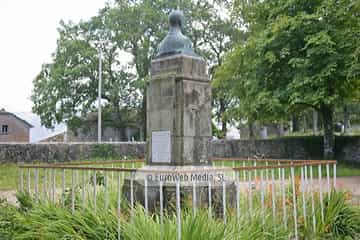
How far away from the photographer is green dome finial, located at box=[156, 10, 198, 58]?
19.4ft

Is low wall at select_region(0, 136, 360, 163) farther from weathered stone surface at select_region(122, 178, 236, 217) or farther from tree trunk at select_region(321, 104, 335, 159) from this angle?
weathered stone surface at select_region(122, 178, 236, 217)

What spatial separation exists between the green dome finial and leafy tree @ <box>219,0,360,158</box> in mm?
9109

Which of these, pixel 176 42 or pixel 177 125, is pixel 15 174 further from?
pixel 177 125

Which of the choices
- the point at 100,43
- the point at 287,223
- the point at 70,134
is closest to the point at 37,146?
the point at 100,43

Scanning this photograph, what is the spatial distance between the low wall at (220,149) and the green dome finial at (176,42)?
14855mm

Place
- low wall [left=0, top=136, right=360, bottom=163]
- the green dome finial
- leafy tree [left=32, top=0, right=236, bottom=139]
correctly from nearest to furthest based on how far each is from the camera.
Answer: the green dome finial, low wall [left=0, top=136, right=360, bottom=163], leafy tree [left=32, top=0, right=236, bottom=139]

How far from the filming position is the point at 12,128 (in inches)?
1694

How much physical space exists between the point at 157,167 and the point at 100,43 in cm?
2520

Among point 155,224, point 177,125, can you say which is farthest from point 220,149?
point 155,224

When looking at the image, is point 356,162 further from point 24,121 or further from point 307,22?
point 24,121

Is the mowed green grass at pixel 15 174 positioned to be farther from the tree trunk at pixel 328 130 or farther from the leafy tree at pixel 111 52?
the leafy tree at pixel 111 52

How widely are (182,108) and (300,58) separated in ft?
37.4

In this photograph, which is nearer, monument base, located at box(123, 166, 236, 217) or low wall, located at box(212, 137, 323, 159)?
monument base, located at box(123, 166, 236, 217)

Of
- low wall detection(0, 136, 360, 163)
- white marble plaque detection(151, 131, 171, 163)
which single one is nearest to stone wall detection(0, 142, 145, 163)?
low wall detection(0, 136, 360, 163)
